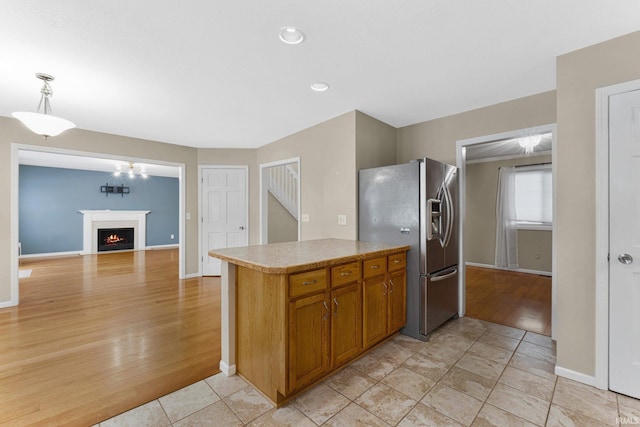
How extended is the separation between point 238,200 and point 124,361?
327cm

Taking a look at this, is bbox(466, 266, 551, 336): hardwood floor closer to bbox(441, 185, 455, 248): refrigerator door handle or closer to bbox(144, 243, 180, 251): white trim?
bbox(441, 185, 455, 248): refrigerator door handle

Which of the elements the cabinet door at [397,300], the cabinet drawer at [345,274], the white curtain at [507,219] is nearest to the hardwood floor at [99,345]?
the cabinet drawer at [345,274]

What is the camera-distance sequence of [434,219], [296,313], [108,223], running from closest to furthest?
1. [296,313]
2. [434,219]
3. [108,223]

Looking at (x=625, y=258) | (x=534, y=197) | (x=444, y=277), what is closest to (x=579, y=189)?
(x=625, y=258)

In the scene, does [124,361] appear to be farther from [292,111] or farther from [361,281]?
[292,111]

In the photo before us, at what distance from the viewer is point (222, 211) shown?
520 cm

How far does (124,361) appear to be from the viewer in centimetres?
229

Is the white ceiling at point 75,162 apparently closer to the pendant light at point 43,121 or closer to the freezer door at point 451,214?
the pendant light at point 43,121

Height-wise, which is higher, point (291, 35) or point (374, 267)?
point (291, 35)

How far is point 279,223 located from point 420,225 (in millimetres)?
3604

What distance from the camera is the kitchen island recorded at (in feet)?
5.55

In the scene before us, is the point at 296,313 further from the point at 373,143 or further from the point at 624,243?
the point at 373,143

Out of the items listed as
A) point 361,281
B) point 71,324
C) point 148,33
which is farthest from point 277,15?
point 71,324

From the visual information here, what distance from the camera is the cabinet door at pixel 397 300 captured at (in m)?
2.54
